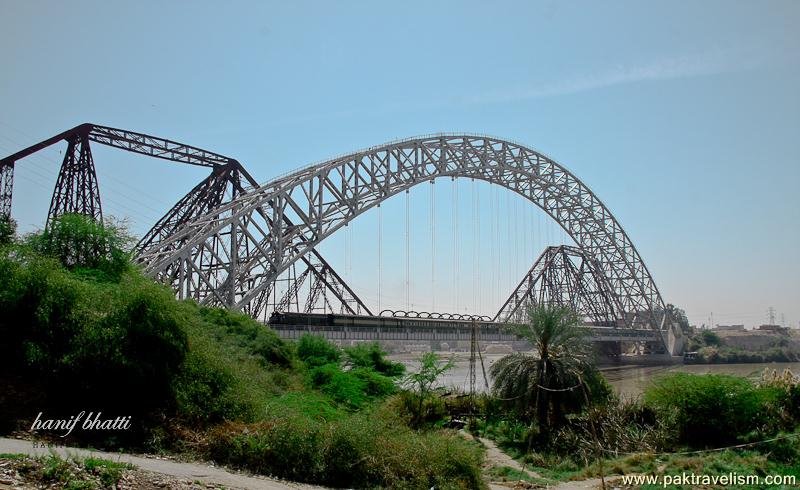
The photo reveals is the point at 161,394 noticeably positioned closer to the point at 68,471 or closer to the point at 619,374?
the point at 68,471

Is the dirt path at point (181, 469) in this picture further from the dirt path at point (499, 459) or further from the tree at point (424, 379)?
the tree at point (424, 379)

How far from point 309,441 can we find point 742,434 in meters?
16.0

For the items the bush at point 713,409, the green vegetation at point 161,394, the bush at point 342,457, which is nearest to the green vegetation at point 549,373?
the bush at point 713,409

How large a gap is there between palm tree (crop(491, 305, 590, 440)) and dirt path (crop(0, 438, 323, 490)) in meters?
12.5

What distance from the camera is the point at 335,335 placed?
1797 inches

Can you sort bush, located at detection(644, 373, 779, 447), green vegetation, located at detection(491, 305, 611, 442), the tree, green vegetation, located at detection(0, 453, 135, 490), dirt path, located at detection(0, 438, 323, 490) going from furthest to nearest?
the tree, green vegetation, located at detection(491, 305, 611, 442), bush, located at detection(644, 373, 779, 447), dirt path, located at detection(0, 438, 323, 490), green vegetation, located at detection(0, 453, 135, 490)

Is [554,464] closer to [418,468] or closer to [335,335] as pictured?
[418,468]

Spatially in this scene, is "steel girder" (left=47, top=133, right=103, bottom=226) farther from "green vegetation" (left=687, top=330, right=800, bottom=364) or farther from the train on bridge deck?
"green vegetation" (left=687, top=330, right=800, bottom=364)

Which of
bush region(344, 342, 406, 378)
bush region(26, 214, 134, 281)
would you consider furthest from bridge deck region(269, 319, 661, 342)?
bush region(26, 214, 134, 281)

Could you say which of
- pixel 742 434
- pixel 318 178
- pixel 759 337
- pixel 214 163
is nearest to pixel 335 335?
pixel 318 178

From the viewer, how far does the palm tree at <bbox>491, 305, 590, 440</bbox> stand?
2491cm

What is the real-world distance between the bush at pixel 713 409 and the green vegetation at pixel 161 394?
9840 mm

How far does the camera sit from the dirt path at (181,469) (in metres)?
13.1

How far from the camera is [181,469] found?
13.9m
